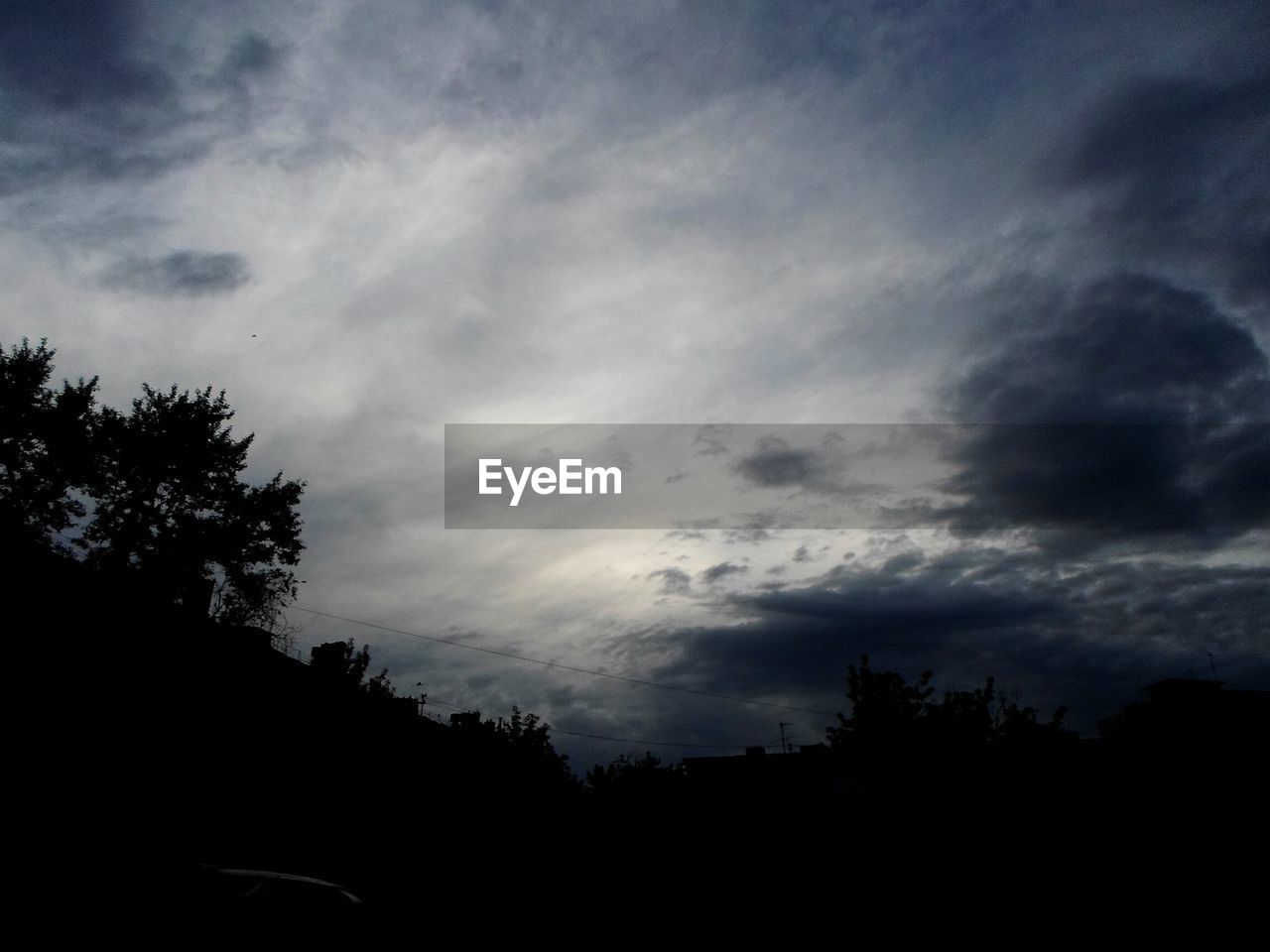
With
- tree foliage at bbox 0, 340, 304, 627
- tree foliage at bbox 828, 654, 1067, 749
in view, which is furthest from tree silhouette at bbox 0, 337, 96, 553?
tree foliage at bbox 828, 654, 1067, 749

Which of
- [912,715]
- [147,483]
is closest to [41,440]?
[147,483]

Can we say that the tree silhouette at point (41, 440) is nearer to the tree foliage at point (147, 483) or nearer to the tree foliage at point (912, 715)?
the tree foliage at point (147, 483)

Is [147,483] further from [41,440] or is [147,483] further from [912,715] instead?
[912,715]

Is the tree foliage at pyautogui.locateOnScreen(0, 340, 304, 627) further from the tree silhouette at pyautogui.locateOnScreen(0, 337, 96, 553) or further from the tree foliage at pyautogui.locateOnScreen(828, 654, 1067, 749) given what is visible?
the tree foliage at pyautogui.locateOnScreen(828, 654, 1067, 749)

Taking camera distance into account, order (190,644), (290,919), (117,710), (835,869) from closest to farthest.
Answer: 1. (290,919)
2. (117,710)
3. (190,644)
4. (835,869)

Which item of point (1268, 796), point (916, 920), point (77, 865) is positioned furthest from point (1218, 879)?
point (77, 865)

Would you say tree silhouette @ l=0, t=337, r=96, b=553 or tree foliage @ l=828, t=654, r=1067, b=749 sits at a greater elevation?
tree silhouette @ l=0, t=337, r=96, b=553

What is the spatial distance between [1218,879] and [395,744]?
24.4 m

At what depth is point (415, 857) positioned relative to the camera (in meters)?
26.9

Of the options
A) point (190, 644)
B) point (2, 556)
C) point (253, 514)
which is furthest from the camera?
point (253, 514)

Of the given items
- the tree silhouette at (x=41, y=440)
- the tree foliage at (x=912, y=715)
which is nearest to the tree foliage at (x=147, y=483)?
the tree silhouette at (x=41, y=440)

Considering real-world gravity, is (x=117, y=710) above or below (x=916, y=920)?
above

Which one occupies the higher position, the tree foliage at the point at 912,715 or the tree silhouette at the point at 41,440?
the tree silhouette at the point at 41,440

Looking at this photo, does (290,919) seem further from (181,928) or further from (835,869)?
(835,869)
